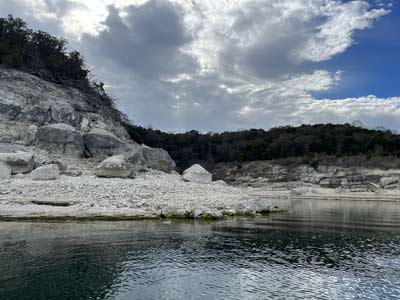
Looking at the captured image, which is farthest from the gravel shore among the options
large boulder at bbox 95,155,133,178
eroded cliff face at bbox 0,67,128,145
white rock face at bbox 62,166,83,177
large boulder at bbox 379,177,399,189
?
large boulder at bbox 379,177,399,189

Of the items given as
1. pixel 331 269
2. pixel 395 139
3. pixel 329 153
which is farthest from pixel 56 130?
pixel 395 139

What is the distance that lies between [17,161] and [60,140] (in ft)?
32.2

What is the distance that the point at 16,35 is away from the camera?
65.8m

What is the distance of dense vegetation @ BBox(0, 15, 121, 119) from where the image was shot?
2443 inches

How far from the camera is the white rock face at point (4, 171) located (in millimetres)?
36781

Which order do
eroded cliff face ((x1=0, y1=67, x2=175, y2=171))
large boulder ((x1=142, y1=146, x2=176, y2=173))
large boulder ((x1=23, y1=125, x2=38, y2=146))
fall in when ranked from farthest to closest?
large boulder ((x1=142, y1=146, x2=176, y2=173)), eroded cliff face ((x1=0, y1=67, x2=175, y2=171)), large boulder ((x1=23, y1=125, x2=38, y2=146))

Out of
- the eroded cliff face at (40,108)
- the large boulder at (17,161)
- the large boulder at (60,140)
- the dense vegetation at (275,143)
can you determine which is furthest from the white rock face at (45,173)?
the dense vegetation at (275,143)

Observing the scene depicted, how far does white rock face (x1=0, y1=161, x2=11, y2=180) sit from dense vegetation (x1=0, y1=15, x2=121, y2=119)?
27688mm

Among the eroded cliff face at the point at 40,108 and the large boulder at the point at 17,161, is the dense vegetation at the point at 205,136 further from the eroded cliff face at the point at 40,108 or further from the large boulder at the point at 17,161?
the large boulder at the point at 17,161

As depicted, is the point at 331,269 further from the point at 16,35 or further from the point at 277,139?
the point at 277,139

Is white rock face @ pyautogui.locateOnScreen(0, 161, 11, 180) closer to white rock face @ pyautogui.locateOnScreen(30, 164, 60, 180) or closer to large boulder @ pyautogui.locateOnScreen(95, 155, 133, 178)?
white rock face @ pyautogui.locateOnScreen(30, 164, 60, 180)

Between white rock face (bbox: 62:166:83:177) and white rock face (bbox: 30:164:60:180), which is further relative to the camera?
white rock face (bbox: 62:166:83:177)

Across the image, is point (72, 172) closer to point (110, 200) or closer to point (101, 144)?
point (110, 200)

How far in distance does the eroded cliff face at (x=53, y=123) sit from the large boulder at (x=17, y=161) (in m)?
3.23
